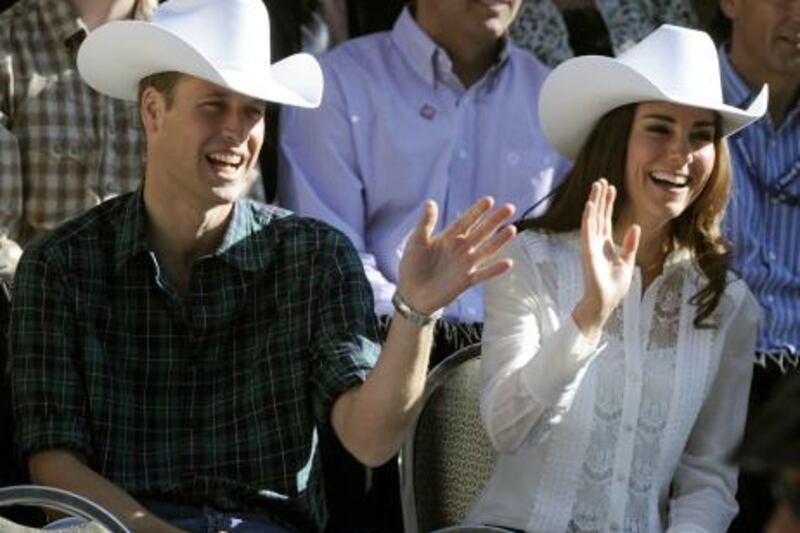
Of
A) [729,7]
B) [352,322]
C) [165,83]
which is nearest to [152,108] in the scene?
[165,83]

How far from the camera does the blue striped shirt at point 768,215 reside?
543 centimetres

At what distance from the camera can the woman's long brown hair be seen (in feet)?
14.4

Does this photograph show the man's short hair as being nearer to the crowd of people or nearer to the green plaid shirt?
the crowd of people

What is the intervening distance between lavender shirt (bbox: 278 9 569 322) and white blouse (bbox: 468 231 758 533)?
1.03 metres

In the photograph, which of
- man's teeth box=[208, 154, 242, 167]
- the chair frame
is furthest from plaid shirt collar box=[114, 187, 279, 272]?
the chair frame

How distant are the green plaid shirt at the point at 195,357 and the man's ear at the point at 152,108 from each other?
18 cm

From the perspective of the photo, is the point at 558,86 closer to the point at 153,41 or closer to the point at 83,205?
the point at 153,41

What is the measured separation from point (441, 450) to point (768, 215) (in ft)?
5.41

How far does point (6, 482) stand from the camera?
175 inches

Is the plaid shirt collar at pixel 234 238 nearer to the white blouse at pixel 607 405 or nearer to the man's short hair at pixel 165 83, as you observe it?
the man's short hair at pixel 165 83

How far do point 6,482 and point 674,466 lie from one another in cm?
152

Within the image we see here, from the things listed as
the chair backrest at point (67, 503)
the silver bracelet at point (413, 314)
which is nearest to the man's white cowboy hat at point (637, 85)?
the silver bracelet at point (413, 314)

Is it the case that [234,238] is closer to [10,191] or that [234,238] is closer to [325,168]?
[10,191]

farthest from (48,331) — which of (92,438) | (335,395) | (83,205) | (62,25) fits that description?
(62,25)
